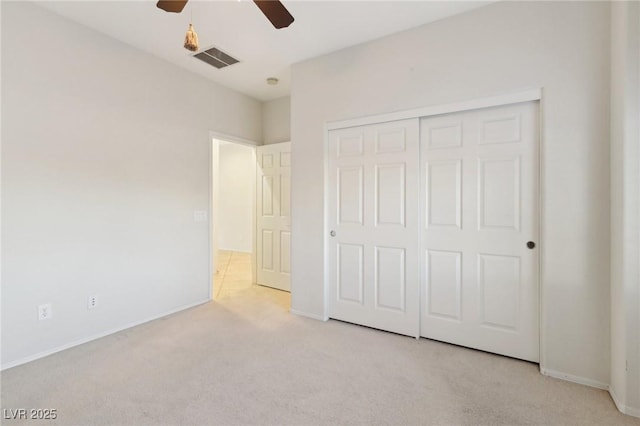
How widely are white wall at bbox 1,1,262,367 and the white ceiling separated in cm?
23

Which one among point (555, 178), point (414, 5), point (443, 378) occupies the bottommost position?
point (443, 378)

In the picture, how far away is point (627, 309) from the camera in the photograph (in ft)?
5.59

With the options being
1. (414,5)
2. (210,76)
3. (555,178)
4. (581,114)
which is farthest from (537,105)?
(210,76)

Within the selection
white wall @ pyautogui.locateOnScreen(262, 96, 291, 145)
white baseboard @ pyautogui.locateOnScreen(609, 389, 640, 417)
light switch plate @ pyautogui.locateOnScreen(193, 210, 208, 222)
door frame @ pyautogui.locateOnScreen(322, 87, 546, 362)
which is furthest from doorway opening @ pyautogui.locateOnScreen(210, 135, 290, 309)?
white baseboard @ pyautogui.locateOnScreen(609, 389, 640, 417)

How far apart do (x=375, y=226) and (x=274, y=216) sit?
184 cm

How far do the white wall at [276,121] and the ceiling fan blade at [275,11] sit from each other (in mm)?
2424

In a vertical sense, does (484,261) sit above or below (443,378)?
above

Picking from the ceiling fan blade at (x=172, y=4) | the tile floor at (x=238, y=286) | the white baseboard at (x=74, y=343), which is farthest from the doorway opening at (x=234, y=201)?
the ceiling fan blade at (x=172, y=4)

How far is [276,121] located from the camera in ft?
14.3

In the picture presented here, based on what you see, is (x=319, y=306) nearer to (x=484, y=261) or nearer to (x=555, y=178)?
(x=484, y=261)

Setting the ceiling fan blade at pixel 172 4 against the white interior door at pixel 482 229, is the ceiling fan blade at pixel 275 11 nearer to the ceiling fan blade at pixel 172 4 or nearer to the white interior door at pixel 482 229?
the ceiling fan blade at pixel 172 4

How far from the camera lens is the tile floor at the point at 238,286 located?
3.84 m

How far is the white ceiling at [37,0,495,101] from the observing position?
7.59 ft

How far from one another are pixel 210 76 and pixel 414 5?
245 centimetres
